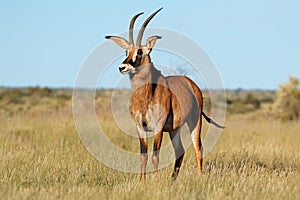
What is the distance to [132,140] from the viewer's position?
15117 millimetres

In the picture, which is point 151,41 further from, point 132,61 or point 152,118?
point 152,118

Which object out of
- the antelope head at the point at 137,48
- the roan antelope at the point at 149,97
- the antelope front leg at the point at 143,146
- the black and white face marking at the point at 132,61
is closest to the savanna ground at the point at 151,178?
the antelope front leg at the point at 143,146

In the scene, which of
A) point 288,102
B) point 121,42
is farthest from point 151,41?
point 288,102

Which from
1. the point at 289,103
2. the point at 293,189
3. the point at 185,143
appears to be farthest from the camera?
the point at 289,103

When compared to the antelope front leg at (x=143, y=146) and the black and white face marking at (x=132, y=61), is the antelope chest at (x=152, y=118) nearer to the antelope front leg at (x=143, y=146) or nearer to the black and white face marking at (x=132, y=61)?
the antelope front leg at (x=143, y=146)

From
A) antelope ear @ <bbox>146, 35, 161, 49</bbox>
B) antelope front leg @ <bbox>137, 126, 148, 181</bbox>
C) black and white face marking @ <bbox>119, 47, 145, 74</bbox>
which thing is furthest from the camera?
antelope ear @ <bbox>146, 35, 161, 49</bbox>

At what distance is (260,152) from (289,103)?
21.9 meters

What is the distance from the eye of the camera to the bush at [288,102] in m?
30.5

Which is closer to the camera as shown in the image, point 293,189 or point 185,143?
point 293,189

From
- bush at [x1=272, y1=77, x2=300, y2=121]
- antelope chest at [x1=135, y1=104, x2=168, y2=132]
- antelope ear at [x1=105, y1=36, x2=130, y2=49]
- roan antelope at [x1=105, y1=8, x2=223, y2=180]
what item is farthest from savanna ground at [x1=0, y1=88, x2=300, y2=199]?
bush at [x1=272, y1=77, x2=300, y2=121]

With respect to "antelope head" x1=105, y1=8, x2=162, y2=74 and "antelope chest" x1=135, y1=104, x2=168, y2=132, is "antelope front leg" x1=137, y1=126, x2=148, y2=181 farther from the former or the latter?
"antelope head" x1=105, y1=8, x2=162, y2=74

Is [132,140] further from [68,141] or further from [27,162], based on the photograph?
[27,162]

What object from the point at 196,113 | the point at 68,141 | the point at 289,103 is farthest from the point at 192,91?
the point at 289,103

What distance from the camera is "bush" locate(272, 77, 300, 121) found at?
100ft
